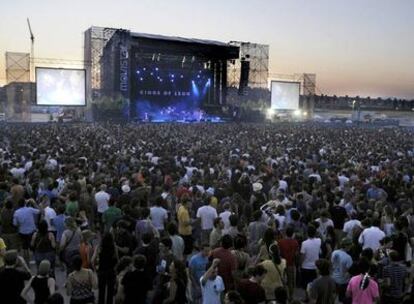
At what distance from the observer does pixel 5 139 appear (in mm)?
24984

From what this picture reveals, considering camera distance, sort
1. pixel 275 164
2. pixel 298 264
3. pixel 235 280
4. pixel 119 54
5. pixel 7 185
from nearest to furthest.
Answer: pixel 235 280 → pixel 298 264 → pixel 7 185 → pixel 275 164 → pixel 119 54

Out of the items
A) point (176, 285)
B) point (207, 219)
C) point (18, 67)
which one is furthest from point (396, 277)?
point (18, 67)

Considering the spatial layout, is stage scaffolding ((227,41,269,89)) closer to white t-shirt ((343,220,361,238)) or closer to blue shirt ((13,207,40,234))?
white t-shirt ((343,220,361,238))

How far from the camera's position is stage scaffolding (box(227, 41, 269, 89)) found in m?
57.2

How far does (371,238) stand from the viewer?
7625mm

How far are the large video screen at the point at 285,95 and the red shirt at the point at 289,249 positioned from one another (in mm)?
56992

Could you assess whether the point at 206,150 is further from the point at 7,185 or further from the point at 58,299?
the point at 58,299

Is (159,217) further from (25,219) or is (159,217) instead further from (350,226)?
(350,226)

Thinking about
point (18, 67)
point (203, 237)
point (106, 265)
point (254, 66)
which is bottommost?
point (203, 237)

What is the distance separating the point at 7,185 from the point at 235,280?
6.11m

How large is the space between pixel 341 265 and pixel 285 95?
58633mm

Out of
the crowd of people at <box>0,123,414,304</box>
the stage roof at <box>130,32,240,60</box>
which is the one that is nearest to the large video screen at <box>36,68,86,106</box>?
the stage roof at <box>130,32,240,60</box>

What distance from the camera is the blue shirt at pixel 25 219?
855 cm

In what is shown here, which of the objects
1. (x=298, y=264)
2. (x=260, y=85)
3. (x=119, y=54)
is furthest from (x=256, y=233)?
(x=260, y=85)
